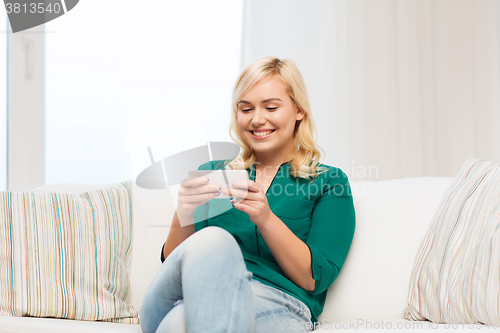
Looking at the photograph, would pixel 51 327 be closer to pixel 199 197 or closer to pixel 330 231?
pixel 199 197

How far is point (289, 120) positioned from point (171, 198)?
1.56 ft

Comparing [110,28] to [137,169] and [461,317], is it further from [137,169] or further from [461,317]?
[461,317]

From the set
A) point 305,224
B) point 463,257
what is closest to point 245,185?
point 305,224

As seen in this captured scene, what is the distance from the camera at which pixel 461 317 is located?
0.94 metres

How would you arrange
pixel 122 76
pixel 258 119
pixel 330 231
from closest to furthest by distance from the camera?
pixel 330 231 → pixel 258 119 → pixel 122 76

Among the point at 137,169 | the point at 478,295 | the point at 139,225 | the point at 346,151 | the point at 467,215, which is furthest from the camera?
the point at 346,151

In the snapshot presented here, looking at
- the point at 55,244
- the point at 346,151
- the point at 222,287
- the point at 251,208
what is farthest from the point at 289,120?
the point at 346,151

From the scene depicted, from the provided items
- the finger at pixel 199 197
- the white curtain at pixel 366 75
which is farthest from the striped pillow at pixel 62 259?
the white curtain at pixel 366 75

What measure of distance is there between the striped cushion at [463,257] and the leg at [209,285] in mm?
507

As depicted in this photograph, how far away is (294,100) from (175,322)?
0.75 meters

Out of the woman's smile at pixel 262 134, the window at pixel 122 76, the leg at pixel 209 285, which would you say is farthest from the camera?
the window at pixel 122 76

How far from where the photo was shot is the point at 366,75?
2199 millimetres

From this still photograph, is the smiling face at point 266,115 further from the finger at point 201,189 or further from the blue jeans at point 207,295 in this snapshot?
the blue jeans at point 207,295

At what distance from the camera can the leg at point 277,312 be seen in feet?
2.83
